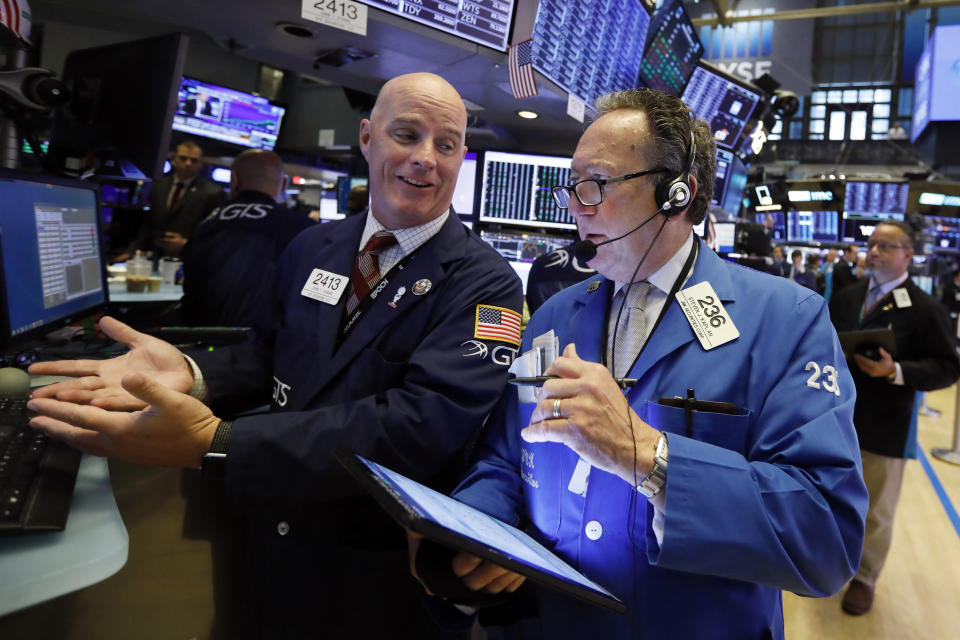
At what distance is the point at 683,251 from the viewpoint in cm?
130

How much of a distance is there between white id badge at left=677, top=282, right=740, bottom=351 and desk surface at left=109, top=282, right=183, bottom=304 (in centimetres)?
278

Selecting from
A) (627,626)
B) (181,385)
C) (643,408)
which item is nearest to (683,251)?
(643,408)

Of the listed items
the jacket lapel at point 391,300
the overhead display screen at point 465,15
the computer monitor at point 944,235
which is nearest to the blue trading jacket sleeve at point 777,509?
the jacket lapel at point 391,300

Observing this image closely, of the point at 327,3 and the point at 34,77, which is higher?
the point at 327,3

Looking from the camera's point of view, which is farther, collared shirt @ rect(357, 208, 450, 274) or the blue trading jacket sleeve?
collared shirt @ rect(357, 208, 450, 274)

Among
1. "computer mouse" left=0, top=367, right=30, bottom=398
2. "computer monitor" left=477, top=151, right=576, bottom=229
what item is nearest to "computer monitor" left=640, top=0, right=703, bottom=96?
"computer monitor" left=477, top=151, right=576, bottom=229

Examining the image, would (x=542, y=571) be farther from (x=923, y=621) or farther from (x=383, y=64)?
→ (x=923, y=621)

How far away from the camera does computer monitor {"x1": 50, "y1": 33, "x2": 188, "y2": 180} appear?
2000 millimetres

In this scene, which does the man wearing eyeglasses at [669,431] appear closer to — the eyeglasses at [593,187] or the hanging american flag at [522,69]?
the eyeglasses at [593,187]

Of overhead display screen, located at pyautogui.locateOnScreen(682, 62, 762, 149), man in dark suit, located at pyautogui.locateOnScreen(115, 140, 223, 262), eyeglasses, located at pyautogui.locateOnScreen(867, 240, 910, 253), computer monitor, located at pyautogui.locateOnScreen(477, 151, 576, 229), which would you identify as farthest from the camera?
man in dark suit, located at pyautogui.locateOnScreen(115, 140, 223, 262)

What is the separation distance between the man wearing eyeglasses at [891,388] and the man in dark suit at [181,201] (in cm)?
465

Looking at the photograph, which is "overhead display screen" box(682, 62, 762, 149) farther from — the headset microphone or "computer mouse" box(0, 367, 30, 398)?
"computer mouse" box(0, 367, 30, 398)

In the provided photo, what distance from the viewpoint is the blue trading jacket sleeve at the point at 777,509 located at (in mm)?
917

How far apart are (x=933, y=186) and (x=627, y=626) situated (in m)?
7.57
